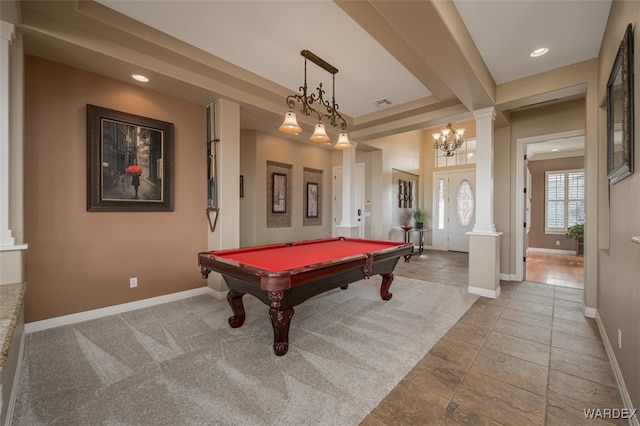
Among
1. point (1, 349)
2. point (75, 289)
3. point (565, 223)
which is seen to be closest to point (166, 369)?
point (1, 349)

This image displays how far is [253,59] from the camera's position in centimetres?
303

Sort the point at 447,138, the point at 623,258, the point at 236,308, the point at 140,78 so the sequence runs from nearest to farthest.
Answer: the point at 623,258 < the point at 236,308 < the point at 140,78 < the point at 447,138

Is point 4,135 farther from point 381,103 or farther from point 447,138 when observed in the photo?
point 447,138

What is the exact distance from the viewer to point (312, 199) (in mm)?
6770

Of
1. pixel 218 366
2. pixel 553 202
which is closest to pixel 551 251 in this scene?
pixel 553 202

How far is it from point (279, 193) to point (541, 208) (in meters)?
7.25

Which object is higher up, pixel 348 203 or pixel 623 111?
pixel 623 111

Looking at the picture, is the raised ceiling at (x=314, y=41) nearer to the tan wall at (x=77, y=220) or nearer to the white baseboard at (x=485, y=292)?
the tan wall at (x=77, y=220)

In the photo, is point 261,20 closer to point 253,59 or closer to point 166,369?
point 253,59

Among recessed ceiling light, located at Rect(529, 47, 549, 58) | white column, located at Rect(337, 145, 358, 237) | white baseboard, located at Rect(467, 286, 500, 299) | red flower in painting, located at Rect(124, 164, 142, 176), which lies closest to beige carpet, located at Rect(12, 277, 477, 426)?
white baseboard, located at Rect(467, 286, 500, 299)

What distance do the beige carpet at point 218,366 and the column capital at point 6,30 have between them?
243 centimetres

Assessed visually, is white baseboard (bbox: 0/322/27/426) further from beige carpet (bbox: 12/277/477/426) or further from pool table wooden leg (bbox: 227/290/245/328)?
pool table wooden leg (bbox: 227/290/245/328)

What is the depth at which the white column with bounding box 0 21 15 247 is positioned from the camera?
1962mm

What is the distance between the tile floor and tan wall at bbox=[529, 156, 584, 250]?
17.8ft
